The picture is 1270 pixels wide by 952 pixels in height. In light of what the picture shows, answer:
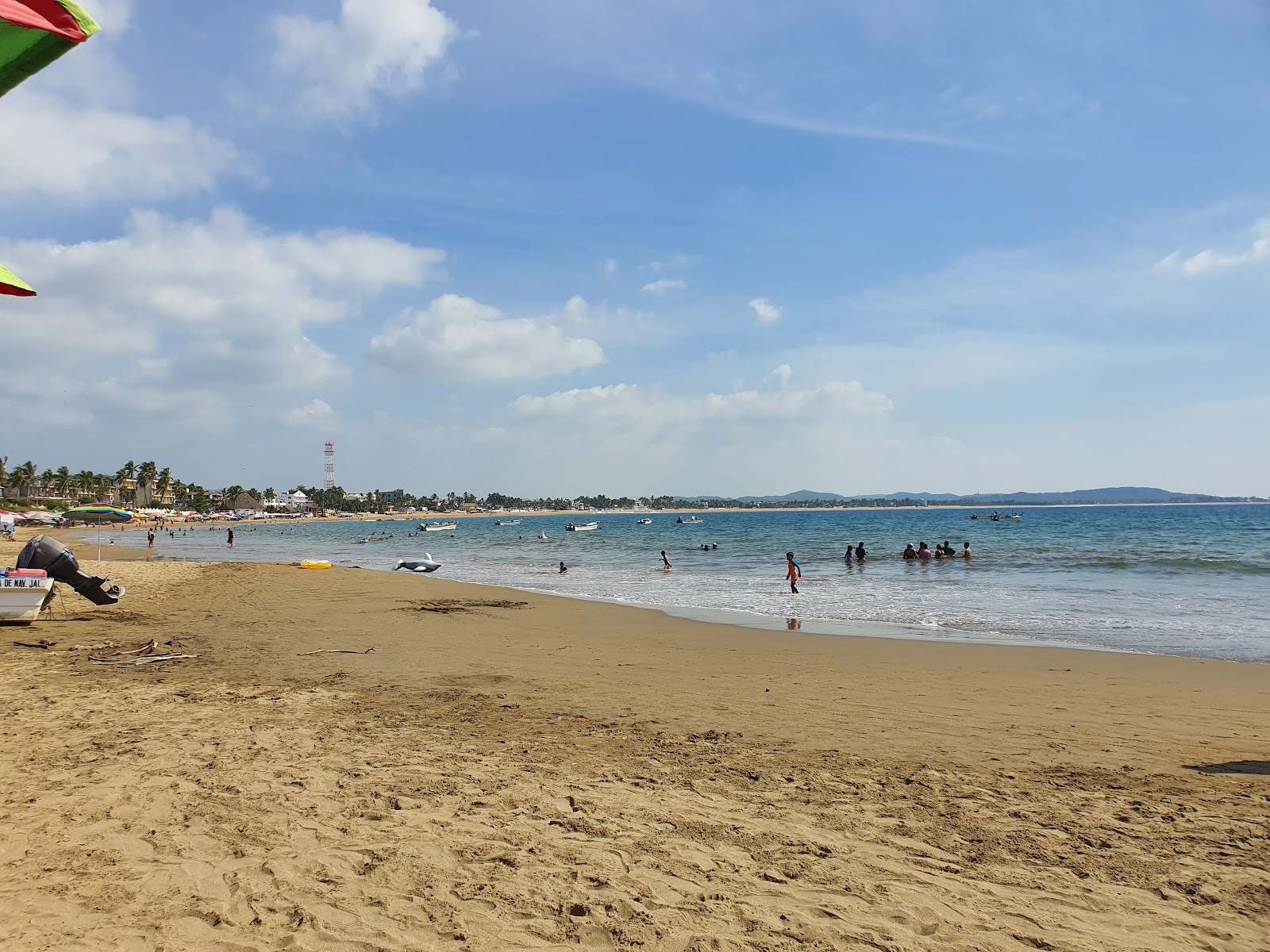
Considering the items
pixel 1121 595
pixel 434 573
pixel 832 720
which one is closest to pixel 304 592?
pixel 434 573

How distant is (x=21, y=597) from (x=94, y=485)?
17031 centimetres

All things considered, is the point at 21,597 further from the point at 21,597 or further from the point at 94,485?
the point at 94,485

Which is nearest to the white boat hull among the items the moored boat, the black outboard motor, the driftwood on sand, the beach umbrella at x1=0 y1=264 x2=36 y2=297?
the moored boat

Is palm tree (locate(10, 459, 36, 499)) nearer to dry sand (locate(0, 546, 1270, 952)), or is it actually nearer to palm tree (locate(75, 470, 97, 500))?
palm tree (locate(75, 470, 97, 500))

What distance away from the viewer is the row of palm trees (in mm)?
135000

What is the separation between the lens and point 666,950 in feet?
11.8

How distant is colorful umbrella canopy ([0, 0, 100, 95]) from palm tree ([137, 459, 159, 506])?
187 metres

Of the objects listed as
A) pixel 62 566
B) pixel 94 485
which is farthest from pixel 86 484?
pixel 62 566

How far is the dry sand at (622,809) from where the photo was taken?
3840 millimetres

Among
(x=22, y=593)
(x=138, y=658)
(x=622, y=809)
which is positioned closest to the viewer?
(x=622, y=809)

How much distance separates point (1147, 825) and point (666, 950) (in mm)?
3841

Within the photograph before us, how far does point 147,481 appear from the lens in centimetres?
16412

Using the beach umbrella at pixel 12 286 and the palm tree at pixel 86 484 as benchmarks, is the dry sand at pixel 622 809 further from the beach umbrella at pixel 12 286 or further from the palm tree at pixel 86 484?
the palm tree at pixel 86 484

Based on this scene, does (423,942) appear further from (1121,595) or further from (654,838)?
(1121,595)
